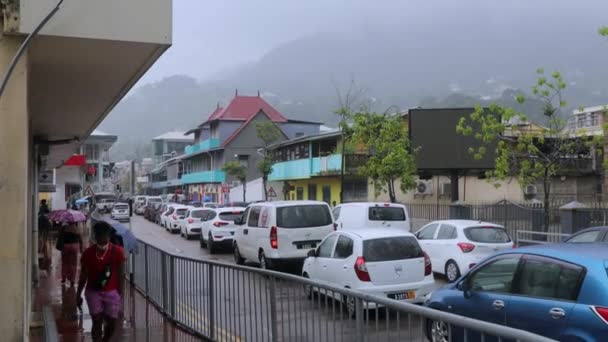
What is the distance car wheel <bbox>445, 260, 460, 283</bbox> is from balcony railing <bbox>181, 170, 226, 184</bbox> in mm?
54759

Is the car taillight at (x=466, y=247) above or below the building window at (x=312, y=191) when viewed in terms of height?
below

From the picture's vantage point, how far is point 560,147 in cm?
2133

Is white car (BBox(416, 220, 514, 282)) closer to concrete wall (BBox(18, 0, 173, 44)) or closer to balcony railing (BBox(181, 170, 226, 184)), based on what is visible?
concrete wall (BBox(18, 0, 173, 44))

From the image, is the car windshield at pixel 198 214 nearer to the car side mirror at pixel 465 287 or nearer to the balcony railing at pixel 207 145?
the car side mirror at pixel 465 287

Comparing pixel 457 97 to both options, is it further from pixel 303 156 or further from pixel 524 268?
pixel 524 268

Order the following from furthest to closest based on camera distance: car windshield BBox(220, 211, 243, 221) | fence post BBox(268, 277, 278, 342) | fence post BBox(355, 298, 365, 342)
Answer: car windshield BBox(220, 211, 243, 221) → fence post BBox(268, 277, 278, 342) → fence post BBox(355, 298, 365, 342)

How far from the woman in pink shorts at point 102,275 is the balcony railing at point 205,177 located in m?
62.4

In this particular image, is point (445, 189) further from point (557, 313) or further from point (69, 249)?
point (557, 313)

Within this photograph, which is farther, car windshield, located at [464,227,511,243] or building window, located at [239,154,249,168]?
building window, located at [239,154,249,168]

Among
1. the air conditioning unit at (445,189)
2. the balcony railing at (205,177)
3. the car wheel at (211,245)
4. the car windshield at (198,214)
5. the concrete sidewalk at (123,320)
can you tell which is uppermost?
the balcony railing at (205,177)

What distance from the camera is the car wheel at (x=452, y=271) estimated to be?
16.1 metres

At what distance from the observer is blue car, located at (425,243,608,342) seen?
6.20 m

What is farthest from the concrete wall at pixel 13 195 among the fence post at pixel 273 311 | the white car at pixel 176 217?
the white car at pixel 176 217

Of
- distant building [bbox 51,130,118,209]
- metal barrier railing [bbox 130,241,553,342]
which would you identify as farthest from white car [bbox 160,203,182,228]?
metal barrier railing [bbox 130,241,553,342]
